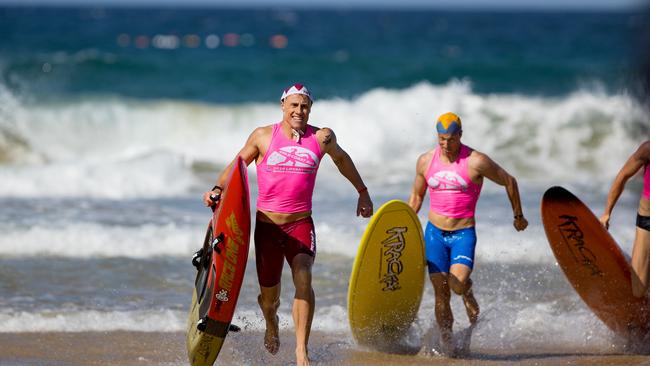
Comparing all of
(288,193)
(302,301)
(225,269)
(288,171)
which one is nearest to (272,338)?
(302,301)

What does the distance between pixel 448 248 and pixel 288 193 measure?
1.44m

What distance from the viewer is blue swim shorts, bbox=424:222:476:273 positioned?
6898 millimetres

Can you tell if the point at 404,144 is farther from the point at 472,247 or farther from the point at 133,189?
the point at 472,247

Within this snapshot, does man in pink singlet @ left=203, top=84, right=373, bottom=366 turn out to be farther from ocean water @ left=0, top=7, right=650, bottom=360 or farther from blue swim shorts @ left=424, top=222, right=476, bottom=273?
blue swim shorts @ left=424, top=222, right=476, bottom=273

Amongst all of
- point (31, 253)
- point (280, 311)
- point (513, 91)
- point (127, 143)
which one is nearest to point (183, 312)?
point (280, 311)

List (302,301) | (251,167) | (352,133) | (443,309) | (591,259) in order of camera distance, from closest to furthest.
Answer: (302,301) → (443,309) → (591,259) → (251,167) → (352,133)

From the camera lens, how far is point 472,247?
694 cm

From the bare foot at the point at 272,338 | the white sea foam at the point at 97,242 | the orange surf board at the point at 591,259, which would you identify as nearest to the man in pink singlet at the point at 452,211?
the orange surf board at the point at 591,259

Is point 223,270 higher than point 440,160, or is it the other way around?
point 440,160

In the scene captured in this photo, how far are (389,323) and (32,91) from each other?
1638 centimetres

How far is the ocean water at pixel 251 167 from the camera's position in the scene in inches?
321

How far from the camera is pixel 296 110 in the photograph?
621 cm

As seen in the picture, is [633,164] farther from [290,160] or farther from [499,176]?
[290,160]

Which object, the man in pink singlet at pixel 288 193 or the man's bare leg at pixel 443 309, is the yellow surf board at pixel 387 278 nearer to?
the man's bare leg at pixel 443 309
